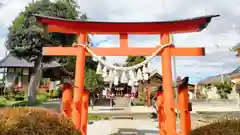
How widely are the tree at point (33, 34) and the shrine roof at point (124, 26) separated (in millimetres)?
11881

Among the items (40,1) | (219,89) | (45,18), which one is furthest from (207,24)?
(219,89)

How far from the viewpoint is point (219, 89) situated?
3328 centimetres

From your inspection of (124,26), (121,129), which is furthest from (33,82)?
(124,26)

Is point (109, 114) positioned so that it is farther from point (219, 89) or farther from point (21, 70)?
point (219, 89)

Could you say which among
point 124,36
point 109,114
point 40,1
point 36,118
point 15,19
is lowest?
point 109,114

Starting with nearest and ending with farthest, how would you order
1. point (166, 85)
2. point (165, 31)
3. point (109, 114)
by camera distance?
1. point (166, 85)
2. point (165, 31)
3. point (109, 114)

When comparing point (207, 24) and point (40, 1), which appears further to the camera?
point (40, 1)

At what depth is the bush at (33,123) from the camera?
11.0 feet

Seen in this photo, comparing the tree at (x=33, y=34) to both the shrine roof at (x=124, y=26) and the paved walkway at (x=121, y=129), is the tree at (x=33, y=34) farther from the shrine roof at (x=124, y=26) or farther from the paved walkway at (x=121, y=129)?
the shrine roof at (x=124, y=26)

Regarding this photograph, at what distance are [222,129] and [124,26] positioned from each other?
4.18 metres

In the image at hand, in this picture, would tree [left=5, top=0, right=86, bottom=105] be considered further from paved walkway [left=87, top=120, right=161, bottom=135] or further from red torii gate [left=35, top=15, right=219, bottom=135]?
red torii gate [left=35, top=15, right=219, bottom=135]

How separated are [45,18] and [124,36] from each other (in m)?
2.23

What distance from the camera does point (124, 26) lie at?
252 inches

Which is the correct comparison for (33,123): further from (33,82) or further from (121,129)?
(33,82)
